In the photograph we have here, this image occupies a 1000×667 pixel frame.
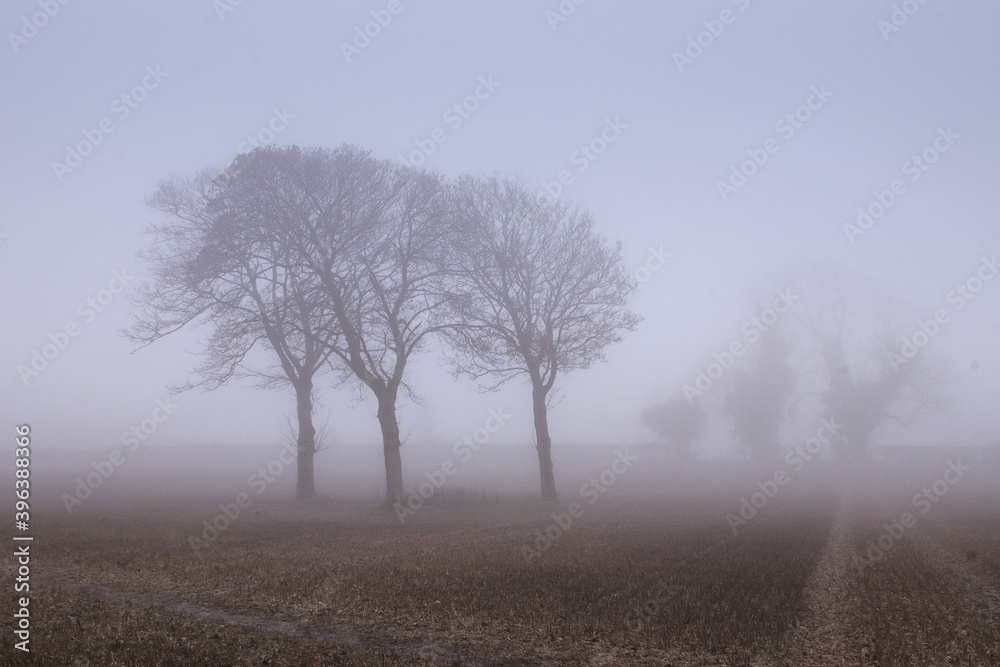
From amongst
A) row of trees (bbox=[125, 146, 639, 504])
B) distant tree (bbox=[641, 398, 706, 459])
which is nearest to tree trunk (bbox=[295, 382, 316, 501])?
row of trees (bbox=[125, 146, 639, 504])

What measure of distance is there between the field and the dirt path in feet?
0.13

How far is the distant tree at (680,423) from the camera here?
8681 cm

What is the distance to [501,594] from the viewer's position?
10.1 m

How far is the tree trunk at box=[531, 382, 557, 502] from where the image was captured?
27.8m

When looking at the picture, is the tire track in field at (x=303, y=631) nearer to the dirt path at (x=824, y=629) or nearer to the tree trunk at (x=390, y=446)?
the dirt path at (x=824, y=629)

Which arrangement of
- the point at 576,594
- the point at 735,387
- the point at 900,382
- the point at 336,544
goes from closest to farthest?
1. the point at 576,594
2. the point at 336,544
3. the point at 900,382
4. the point at 735,387

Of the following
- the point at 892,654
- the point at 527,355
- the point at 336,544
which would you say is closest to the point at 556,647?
the point at 892,654

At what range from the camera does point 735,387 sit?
80500 mm

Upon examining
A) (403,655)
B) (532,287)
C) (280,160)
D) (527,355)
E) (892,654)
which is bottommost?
(892,654)

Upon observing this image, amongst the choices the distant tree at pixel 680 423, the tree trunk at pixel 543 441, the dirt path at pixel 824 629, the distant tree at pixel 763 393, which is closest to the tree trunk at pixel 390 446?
the tree trunk at pixel 543 441

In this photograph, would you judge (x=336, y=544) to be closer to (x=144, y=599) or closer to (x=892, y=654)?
(x=144, y=599)

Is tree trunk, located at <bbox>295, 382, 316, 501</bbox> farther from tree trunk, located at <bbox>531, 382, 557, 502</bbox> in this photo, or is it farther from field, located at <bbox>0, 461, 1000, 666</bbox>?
tree trunk, located at <bbox>531, 382, 557, 502</bbox>

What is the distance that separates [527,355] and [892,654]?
2046 cm

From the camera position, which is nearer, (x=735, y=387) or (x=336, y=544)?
(x=336, y=544)
